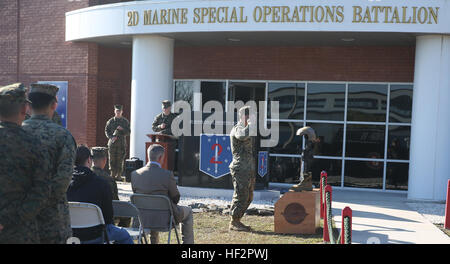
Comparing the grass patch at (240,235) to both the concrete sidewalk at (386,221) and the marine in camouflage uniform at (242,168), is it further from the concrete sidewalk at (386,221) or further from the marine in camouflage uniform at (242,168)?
the concrete sidewalk at (386,221)

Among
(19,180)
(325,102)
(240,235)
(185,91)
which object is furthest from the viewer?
(185,91)

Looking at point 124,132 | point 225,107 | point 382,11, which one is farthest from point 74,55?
point 382,11

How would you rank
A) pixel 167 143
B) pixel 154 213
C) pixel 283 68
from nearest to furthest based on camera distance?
pixel 154 213 < pixel 167 143 < pixel 283 68

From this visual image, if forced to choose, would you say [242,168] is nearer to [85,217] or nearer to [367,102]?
[85,217]

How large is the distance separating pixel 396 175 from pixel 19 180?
1193 centimetres

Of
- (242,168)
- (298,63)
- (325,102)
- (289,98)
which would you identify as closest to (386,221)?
(242,168)

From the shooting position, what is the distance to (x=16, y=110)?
3412 mm

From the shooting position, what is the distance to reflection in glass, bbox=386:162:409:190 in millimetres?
13578

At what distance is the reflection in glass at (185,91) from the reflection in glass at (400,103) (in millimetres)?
5585

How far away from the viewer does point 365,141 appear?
1370 cm

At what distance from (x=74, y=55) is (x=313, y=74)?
6.87 m

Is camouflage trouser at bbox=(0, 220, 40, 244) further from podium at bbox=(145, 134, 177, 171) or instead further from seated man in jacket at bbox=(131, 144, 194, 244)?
podium at bbox=(145, 134, 177, 171)

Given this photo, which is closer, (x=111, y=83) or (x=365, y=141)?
(x=365, y=141)
